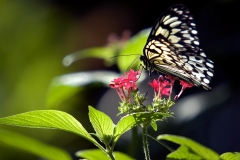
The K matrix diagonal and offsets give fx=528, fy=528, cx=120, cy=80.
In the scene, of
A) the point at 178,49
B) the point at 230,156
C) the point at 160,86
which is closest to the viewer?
the point at 230,156

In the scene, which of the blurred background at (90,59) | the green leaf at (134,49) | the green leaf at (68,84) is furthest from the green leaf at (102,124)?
the blurred background at (90,59)

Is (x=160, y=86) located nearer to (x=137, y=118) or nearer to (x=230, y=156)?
(x=137, y=118)

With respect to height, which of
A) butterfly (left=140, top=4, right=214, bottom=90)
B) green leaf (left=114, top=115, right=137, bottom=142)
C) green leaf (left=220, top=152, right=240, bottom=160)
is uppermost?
butterfly (left=140, top=4, right=214, bottom=90)

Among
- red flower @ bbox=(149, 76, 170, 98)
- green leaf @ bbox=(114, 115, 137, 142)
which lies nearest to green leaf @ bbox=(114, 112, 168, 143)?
green leaf @ bbox=(114, 115, 137, 142)

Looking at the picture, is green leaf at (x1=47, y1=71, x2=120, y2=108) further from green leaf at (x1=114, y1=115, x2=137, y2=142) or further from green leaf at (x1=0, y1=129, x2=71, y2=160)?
green leaf at (x1=114, y1=115, x2=137, y2=142)

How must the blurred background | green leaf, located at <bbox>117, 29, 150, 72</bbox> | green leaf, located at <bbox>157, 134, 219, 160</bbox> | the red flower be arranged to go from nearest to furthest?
green leaf, located at <bbox>157, 134, 219, 160</bbox> → the red flower → green leaf, located at <bbox>117, 29, 150, 72</bbox> → the blurred background

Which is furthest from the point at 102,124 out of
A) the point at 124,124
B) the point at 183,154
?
the point at 183,154
